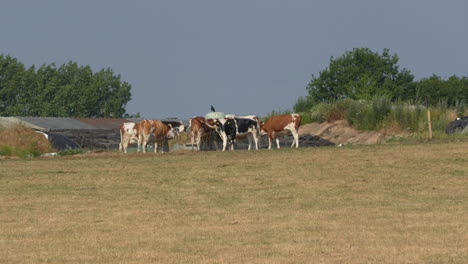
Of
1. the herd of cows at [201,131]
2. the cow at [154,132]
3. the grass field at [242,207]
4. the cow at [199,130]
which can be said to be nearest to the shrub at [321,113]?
the herd of cows at [201,131]

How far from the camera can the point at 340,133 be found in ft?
189

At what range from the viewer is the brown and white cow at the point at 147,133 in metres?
44.4

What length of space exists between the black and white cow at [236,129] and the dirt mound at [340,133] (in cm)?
828

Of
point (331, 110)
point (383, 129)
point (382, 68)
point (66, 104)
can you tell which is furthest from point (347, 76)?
point (383, 129)

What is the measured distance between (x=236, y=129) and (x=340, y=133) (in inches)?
548

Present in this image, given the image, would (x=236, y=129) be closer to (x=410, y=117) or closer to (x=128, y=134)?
(x=128, y=134)

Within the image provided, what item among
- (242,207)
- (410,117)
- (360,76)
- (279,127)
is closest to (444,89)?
(360,76)

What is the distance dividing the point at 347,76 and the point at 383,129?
67.2m

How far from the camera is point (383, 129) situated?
52.9 meters

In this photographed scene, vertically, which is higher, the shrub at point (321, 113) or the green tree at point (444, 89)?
the green tree at point (444, 89)

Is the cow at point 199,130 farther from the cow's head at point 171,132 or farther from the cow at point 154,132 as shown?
the cow at point 154,132

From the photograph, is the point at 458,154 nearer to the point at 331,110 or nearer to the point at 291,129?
the point at 291,129

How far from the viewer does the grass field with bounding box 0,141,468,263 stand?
15039 mm

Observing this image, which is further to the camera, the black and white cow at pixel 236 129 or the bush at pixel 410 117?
the bush at pixel 410 117
